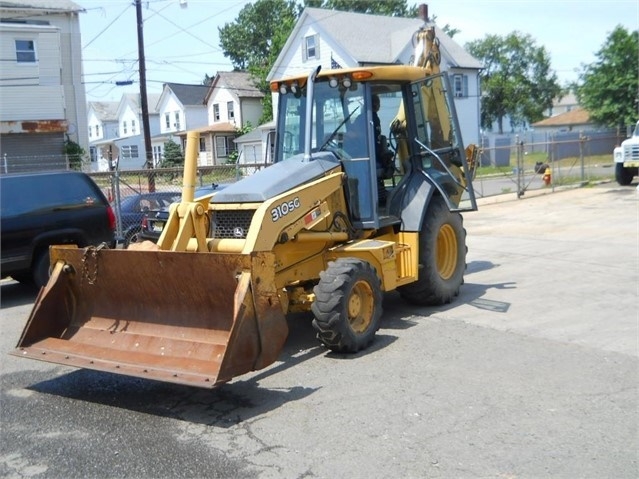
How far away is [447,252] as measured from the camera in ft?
31.2

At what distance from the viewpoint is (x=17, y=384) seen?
6805 mm

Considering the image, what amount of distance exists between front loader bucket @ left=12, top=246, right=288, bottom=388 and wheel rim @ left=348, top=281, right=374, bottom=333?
1.09m

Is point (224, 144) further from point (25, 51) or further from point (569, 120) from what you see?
point (569, 120)

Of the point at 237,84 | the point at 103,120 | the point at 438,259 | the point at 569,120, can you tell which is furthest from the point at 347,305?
the point at 103,120

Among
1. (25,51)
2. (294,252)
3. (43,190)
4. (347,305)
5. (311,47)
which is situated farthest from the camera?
(311,47)

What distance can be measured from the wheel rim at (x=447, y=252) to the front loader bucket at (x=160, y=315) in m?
3.76

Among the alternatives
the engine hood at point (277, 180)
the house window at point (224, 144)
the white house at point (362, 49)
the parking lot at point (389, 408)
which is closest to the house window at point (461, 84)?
the white house at point (362, 49)

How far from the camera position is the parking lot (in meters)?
4.83

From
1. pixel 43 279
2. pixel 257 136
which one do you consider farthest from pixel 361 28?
pixel 43 279

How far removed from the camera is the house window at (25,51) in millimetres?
31797

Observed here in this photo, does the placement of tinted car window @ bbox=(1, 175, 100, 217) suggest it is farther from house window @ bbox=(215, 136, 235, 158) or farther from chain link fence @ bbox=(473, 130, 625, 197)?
house window @ bbox=(215, 136, 235, 158)

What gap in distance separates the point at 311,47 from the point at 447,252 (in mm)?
36540

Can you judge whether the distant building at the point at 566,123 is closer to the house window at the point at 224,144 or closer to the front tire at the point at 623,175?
the house window at the point at 224,144

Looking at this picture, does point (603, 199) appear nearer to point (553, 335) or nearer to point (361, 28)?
point (553, 335)
